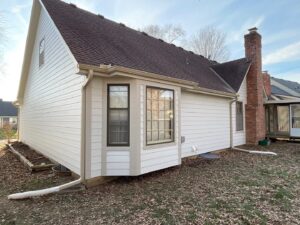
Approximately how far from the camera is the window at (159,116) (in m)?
6.11

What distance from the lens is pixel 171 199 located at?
15.1ft

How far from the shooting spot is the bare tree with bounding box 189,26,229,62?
90.3 feet

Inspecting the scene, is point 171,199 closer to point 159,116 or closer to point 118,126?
point 118,126

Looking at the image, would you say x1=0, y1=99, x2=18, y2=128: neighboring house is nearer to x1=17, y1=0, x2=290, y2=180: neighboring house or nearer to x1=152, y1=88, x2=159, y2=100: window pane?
x1=17, y1=0, x2=290, y2=180: neighboring house

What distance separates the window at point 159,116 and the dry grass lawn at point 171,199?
45.5 inches

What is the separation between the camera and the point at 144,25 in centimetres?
2552

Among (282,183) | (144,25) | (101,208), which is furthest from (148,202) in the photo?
(144,25)

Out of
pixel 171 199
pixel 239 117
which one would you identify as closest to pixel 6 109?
pixel 239 117

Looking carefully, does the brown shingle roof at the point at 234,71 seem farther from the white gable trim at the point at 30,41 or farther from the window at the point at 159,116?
the white gable trim at the point at 30,41

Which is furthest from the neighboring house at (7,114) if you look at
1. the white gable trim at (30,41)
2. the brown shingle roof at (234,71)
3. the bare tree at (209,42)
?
the brown shingle roof at (234,71)

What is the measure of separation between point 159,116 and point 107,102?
5.55ft

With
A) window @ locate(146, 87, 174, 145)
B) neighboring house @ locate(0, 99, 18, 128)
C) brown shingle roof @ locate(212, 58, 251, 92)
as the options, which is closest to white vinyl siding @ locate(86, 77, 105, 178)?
window @ locate(146, 87, 174, 145)

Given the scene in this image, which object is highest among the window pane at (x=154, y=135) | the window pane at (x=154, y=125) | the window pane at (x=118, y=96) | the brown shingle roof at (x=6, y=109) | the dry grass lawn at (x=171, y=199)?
the brown shingle roof at (x=6, y=109)

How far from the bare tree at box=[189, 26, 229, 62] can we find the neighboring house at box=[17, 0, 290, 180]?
1843 cm
